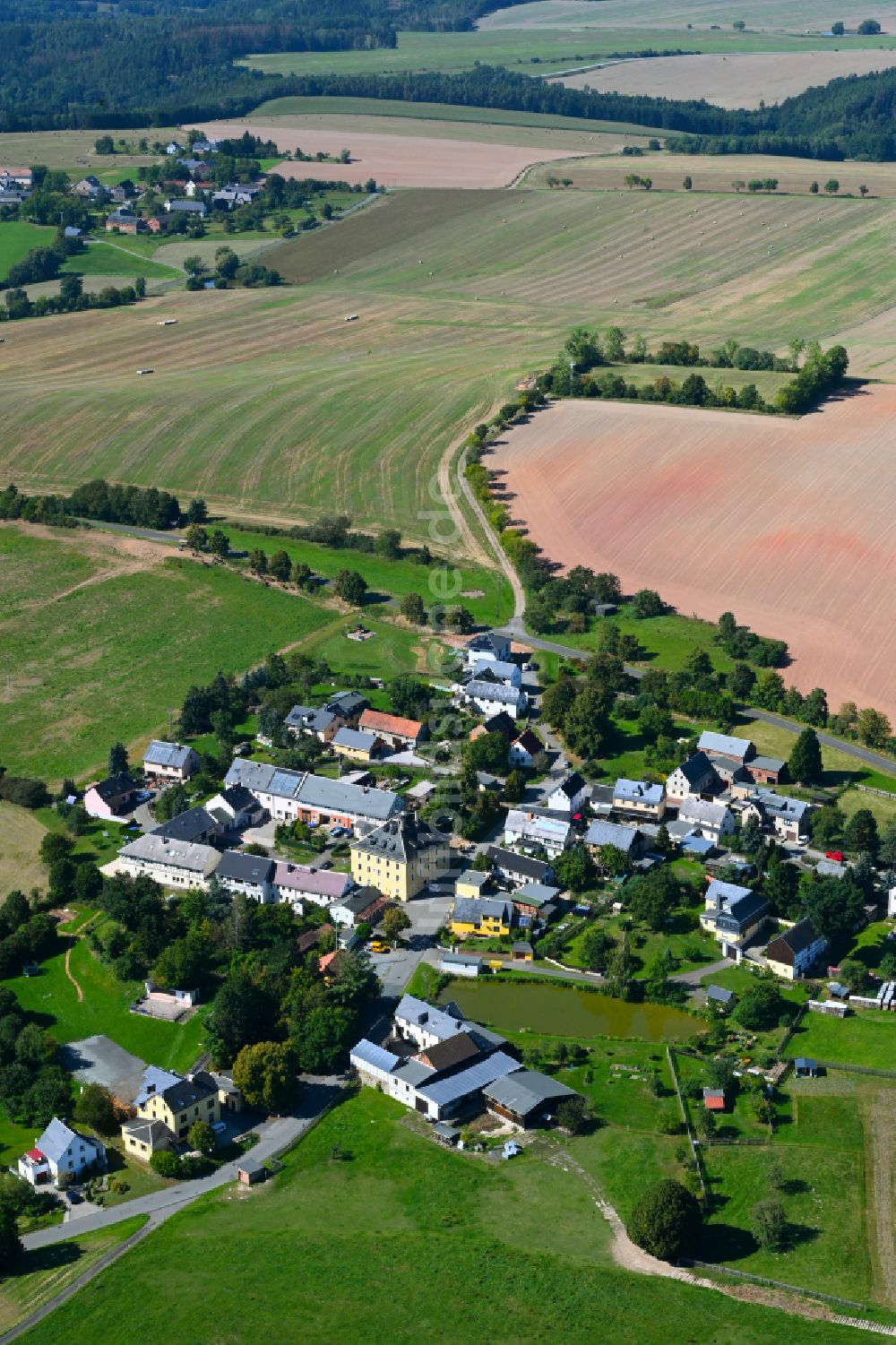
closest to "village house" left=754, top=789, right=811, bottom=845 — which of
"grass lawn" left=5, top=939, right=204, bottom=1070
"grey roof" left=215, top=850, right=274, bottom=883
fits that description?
"grey roof" left=215, top=850, right=274, bottom=883

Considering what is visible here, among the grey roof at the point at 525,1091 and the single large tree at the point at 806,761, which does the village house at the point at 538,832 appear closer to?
the single large tree at the point at 806,761

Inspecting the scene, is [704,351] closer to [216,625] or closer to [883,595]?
[883,595]

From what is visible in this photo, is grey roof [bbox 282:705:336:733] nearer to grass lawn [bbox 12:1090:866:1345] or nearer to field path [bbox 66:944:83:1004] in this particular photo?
field path [bbox 66:944:83:1004]

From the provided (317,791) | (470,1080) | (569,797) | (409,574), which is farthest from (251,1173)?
(409,574)

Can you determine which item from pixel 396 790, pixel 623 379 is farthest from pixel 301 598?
pixel 623 379

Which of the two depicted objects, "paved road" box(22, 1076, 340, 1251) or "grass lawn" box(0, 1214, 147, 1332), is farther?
"paved road" box(22, 1076, 340, 1251)

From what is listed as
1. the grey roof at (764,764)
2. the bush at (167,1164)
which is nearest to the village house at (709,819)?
the grey roof at (764,764)

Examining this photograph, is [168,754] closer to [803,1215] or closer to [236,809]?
[236,809]
